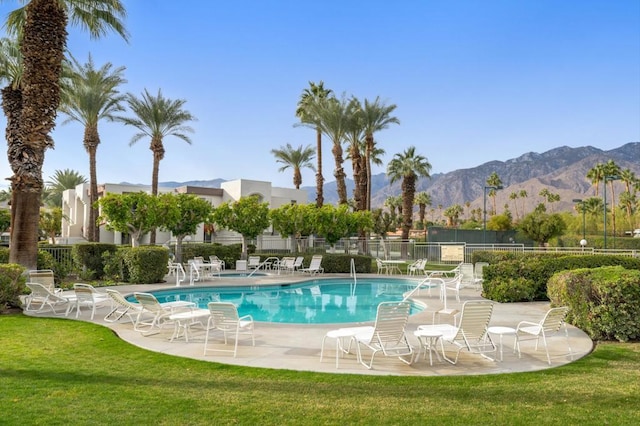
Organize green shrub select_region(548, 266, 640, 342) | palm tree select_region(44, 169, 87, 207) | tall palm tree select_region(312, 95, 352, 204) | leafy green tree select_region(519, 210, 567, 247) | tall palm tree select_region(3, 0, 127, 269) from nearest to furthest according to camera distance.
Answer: green shrub select_region(548, 266, 640, 342), tall palm tree select_region(3, 0, 127, 269), tall palm tree select_region(312, 95, 352, 204), leafy green tree select_region(519, 210, 567, 247), palm tree select_region(44, 169, 87, 207)

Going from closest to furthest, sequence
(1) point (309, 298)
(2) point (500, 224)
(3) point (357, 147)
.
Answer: (1) point (309, 298) → (3) point (357, 147) → (2) point (500, 224)

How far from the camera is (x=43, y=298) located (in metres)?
10.9

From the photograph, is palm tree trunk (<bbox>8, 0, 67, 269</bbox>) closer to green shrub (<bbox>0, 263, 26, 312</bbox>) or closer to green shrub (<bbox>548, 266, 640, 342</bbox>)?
green shrub (<bbox>0, 263, 26, 312</bbox>)

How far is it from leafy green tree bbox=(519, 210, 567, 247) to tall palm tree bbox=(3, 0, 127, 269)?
3096cm

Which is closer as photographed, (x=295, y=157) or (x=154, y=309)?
(x=154, y=309)

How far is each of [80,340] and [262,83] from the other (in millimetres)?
16170

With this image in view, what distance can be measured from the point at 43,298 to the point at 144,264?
5.82 m

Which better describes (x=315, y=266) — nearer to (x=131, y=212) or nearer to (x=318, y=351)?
(x=131, y=212)

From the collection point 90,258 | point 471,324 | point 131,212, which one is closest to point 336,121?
point 131,212

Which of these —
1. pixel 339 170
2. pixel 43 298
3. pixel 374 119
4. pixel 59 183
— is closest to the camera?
pixel 43 298

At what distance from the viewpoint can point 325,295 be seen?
53.5 ft

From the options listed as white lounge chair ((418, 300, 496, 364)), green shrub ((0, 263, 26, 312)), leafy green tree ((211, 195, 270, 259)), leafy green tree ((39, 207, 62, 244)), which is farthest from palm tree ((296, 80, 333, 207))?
white lounge chair ((418, 300, 496, 364))

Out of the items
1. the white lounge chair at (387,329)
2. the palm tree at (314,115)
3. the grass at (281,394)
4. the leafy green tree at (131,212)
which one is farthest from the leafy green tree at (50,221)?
the white lounge chair at (387,329)

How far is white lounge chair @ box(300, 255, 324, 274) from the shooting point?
21.2 metres
